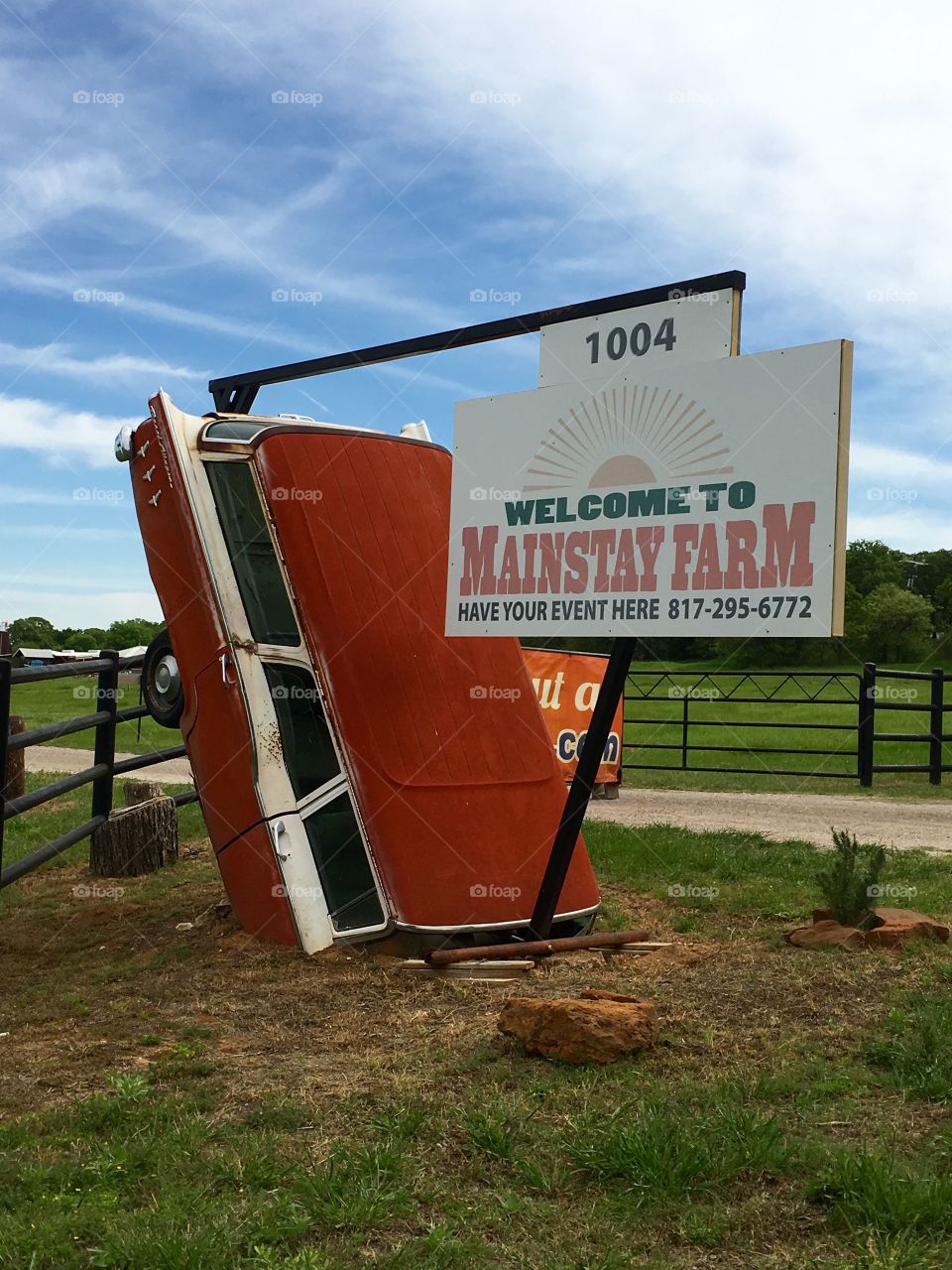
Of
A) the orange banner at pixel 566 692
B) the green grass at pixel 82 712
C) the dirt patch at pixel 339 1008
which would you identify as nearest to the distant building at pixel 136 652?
the green grass at pixel 82 712

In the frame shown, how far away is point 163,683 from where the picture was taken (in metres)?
7.12

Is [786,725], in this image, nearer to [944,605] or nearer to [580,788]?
[580,788]

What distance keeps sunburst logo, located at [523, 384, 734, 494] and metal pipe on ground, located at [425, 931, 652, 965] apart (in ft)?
7.28

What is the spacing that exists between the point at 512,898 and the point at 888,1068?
97.1 inches

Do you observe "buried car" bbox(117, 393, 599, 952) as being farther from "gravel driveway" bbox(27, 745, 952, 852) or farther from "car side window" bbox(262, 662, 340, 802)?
"gravel driveway" bbox(27, 745, 952, 852)

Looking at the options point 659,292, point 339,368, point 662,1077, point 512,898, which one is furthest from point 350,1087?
point 339,368

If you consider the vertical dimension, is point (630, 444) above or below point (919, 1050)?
above

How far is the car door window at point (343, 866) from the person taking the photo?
604cm

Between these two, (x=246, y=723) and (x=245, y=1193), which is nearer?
(x=245, y=1193)

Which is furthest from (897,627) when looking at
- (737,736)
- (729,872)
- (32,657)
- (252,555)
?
(252,555)

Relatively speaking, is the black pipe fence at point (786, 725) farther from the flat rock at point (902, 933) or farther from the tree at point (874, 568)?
the tree at point (874, 568)

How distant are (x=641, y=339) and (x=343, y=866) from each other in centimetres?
298

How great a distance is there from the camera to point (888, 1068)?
4.04 metres

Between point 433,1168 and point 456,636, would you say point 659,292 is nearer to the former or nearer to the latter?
point 456,636
